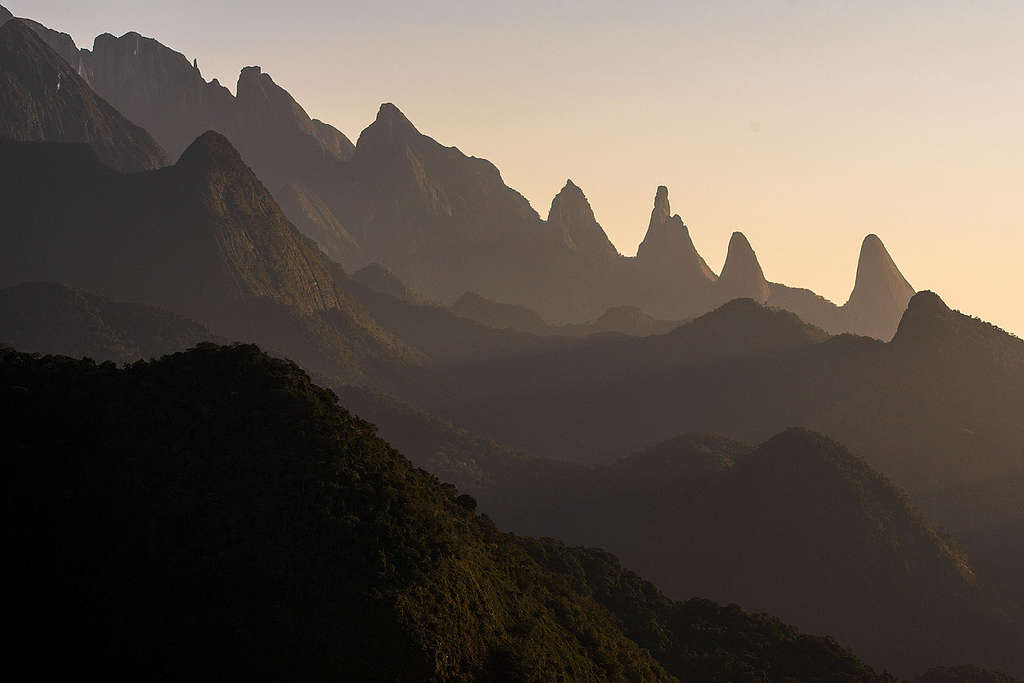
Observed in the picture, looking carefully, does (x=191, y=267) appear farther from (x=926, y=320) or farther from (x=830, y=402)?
(x=926, y=320)

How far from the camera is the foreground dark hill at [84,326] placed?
14212 centimetres

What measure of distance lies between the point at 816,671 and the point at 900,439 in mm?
87068

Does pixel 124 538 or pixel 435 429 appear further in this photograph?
pixel 435 429

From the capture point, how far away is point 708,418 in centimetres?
17438

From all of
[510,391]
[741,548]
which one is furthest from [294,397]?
[510,391]

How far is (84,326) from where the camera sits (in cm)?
14662

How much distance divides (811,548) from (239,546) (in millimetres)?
80321

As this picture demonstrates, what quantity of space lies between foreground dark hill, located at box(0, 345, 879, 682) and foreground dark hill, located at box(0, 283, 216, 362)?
92.3 m

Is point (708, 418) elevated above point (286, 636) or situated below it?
above

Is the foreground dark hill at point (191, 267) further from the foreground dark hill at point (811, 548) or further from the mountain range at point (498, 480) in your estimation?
the foreground dark hill at point (811, 548)

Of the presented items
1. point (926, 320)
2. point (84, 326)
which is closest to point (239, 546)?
point (84, 326)

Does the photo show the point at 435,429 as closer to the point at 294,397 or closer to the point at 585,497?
the point at 585,497

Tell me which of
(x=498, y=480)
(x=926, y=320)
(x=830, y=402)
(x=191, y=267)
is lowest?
(x=498, y=480)

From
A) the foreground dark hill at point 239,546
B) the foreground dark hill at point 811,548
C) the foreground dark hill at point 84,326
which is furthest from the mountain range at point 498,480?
the foreground dark hill at point 84,326
